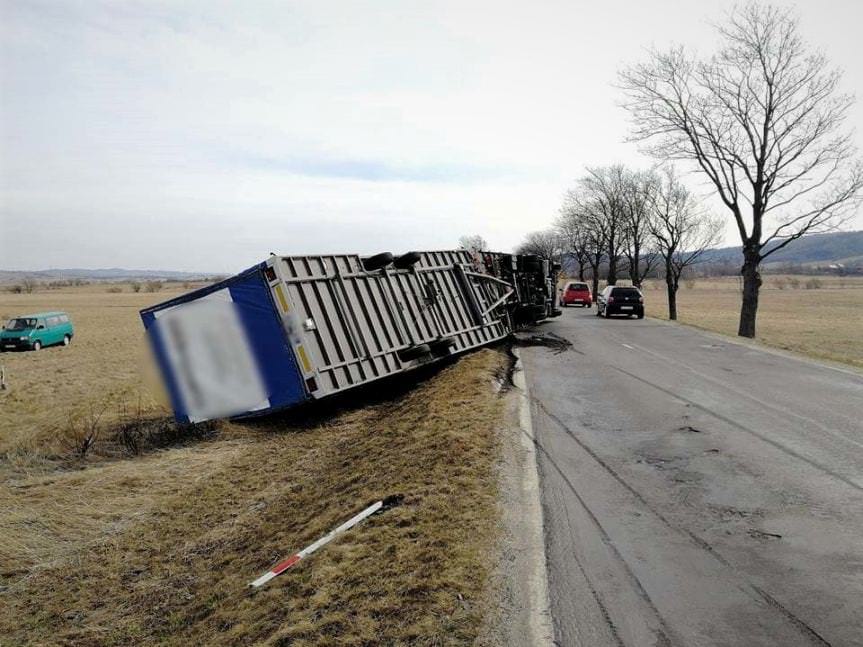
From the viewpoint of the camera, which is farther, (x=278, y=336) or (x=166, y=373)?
(x=166, y=373)

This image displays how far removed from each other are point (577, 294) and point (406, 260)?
111 ft

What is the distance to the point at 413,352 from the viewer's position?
11688mm

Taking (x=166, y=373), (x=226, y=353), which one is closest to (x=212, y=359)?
(x=226, y=353)

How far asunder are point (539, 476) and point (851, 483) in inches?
127

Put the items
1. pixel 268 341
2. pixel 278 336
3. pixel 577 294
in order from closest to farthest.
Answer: pixel 278 336
pixel 268 341
pixel 577 294

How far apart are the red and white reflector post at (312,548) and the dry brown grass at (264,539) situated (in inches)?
6.1

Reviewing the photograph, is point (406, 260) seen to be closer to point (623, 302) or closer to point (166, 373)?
point (166, 373)

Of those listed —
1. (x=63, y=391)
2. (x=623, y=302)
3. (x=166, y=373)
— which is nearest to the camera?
(x=166, y=373)

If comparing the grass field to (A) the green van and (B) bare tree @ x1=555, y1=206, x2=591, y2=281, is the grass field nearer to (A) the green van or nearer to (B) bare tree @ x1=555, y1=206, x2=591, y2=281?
(A) the green van

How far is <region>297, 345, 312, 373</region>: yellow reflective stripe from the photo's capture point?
9484 mm

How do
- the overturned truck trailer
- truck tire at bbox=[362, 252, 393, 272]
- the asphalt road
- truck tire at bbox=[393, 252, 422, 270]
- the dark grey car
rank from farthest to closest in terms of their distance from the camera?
the dark grey car < truck tire at bbox=[393, 252, 422, 270] < truck tire at bbox=[362, 252, 393, 272] < the overturned truck trailer < the asphalt road

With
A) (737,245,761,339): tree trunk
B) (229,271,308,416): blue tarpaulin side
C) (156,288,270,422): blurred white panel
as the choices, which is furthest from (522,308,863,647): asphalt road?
(737,245,761,339): tree trunk

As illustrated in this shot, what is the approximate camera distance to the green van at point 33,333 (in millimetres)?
29062

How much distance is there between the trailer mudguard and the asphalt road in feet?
13.7
